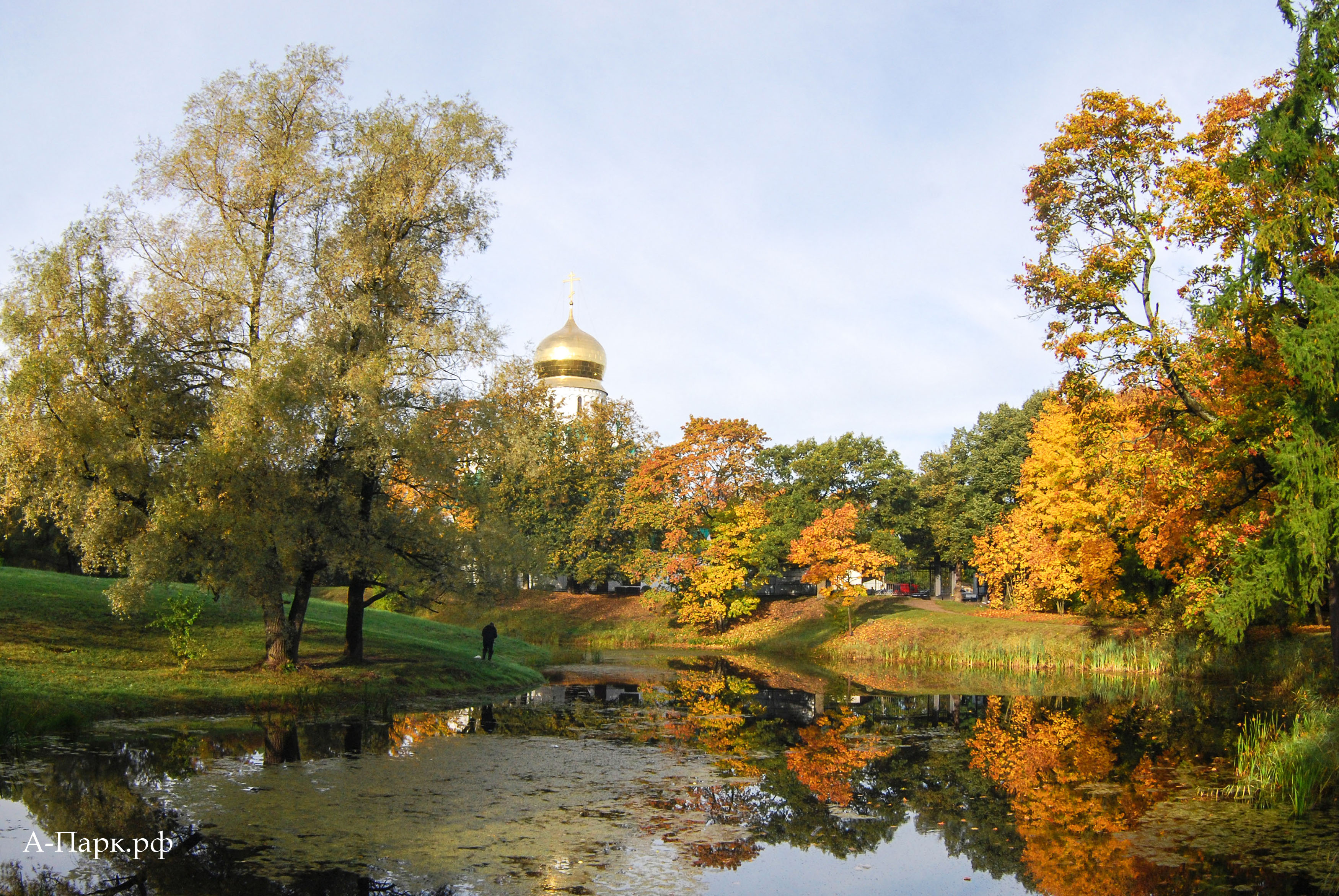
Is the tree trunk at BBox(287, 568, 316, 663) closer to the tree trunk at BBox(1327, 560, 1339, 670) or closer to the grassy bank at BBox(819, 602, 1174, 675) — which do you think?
the tree trunk at BBox(1327, 560, 1339, 670)

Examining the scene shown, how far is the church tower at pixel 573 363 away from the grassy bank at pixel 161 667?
51.0 metres

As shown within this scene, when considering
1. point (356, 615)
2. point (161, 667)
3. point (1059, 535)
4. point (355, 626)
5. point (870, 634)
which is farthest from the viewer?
point (870, 634)

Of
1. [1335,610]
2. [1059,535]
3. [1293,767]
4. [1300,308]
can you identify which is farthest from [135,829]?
[1059,535]

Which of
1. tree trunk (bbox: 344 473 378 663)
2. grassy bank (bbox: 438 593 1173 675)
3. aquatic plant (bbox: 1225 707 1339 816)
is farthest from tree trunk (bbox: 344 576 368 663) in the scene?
aquatic plant (bbox: 1225 707 1339 816)

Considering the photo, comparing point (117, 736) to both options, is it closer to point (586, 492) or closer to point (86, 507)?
point (86, 507)

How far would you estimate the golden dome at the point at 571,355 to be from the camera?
80.5 meters

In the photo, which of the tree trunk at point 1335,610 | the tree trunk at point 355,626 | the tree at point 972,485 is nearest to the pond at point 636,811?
the tree trunk at point 1335,610

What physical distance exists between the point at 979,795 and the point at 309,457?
14.3 meters

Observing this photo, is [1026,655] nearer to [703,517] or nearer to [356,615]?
[703,517]

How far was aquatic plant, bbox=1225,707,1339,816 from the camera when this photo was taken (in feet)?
39.0

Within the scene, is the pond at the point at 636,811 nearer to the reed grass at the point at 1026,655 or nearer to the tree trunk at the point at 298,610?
the tree trunk at the point at 298,610

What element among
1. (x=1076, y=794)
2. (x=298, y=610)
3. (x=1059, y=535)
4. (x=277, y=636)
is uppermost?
(x=1059, y=535)

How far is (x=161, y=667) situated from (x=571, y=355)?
62.7 m

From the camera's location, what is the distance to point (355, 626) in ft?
74.9
